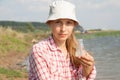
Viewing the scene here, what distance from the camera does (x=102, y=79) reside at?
1363 cm

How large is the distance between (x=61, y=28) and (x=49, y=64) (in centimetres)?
32

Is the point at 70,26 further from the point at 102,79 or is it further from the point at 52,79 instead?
the point at 102,79

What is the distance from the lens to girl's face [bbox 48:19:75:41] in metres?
3.46

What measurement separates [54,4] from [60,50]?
0.39 metres

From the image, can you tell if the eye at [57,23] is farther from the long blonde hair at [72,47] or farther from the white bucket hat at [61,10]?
the long blonde hair at [72,47]

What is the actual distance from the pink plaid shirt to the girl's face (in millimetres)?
105

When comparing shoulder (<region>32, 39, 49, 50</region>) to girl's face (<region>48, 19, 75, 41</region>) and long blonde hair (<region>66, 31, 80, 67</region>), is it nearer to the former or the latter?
girl's face (<region>48, 19, 75, 41</region>)

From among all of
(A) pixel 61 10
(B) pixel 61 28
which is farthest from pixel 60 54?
(A) pixel 61 10

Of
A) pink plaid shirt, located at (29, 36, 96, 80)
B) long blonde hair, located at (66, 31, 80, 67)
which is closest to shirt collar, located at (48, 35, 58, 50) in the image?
pink plaid shirt, located at (29, 36, 96, 80)

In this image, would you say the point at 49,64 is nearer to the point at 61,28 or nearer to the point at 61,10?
the point at 61,28

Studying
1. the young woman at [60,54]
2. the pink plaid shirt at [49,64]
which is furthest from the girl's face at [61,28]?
the pink plaid shirt at [49,64]

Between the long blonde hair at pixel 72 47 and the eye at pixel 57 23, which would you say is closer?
the eye at pixel 57 23

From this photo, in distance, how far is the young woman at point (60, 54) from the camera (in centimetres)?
344

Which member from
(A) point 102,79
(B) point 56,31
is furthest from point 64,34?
(A) point 102,79
